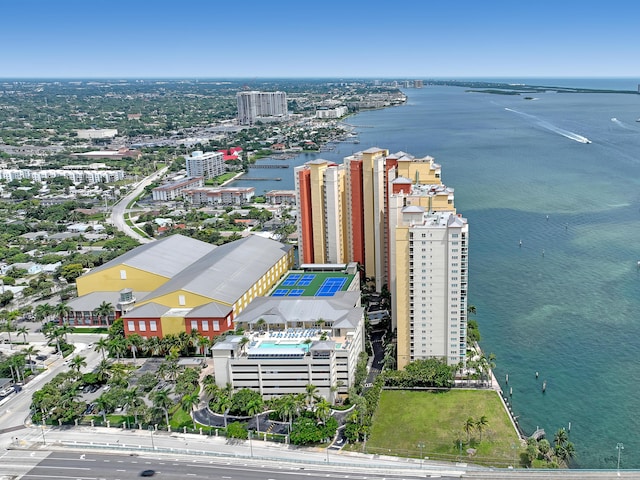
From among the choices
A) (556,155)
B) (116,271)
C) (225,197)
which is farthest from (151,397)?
(556,155)

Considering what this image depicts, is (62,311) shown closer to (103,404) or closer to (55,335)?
(55,335)

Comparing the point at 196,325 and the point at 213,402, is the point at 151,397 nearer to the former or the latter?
the point at 213,402

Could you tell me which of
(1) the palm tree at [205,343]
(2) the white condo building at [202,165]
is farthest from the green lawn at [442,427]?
(2) the white condo building at [202,165]

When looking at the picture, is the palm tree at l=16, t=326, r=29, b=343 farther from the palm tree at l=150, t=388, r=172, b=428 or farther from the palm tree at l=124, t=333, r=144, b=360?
the palm tree at l=150, t=388, r=172, b=428

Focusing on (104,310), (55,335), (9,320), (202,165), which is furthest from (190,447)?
(202,165)

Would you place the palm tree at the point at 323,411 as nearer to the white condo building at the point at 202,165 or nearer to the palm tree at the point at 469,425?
the palm tree at the point at 469,425
